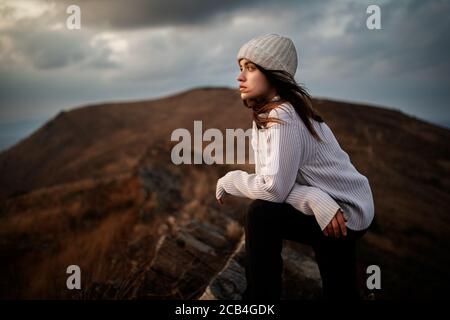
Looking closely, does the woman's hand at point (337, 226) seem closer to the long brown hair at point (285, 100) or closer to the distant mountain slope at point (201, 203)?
the long brown hair at point (285, 100)

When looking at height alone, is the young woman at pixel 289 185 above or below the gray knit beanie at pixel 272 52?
below

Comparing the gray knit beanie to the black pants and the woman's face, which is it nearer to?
the woman's face

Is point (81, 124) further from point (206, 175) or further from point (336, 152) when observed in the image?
point (336, 152)

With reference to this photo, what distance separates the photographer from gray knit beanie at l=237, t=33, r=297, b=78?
1.98m

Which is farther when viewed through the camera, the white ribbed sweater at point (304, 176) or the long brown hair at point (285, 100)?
the long brown hair at point (285, 100)

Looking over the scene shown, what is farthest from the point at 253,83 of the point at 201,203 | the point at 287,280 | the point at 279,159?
the point at 201,203

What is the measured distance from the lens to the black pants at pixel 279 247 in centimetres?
186

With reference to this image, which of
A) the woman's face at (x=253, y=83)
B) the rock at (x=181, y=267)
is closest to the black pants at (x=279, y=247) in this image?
the woman's face at (x=253, y=83)

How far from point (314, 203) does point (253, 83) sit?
673mm

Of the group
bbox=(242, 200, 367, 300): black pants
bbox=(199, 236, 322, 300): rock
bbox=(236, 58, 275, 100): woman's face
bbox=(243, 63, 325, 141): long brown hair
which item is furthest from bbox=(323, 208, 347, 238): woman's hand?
bbox=(199, 236, 322, 300): rock

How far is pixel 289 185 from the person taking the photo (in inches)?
71.7

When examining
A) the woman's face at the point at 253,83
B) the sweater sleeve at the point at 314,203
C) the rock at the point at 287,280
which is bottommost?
the rock at the point at 287,280

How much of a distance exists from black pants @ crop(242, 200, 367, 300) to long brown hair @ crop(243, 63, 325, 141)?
1.27 feet

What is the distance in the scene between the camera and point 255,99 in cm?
207
